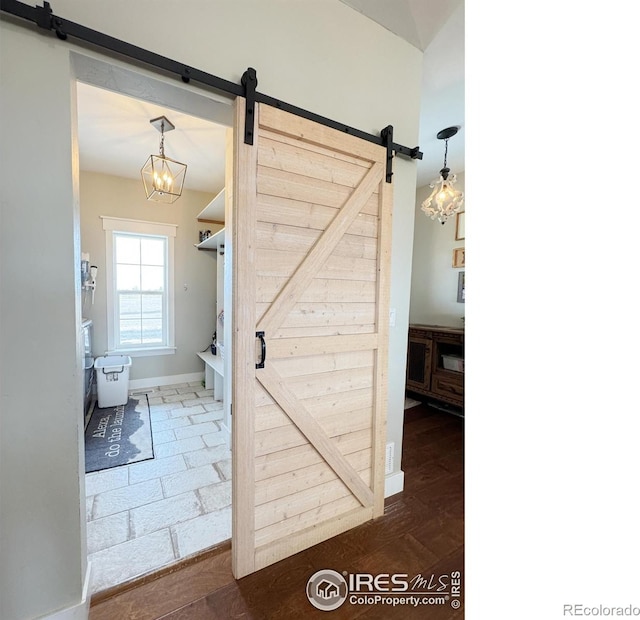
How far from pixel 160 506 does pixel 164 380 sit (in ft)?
8.95

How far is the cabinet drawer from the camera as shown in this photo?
3252 mm

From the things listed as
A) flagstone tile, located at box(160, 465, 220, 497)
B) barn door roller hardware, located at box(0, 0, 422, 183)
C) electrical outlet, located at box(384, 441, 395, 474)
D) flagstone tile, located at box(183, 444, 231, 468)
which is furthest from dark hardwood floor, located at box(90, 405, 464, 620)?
barn door roller hardware, located at box(0, 0, 422, 183)

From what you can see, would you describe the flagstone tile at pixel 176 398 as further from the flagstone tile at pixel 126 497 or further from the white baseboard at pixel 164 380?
the flagstone tile at pixel 126 497

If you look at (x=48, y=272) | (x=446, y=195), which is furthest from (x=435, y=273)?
(x=48, y=272)

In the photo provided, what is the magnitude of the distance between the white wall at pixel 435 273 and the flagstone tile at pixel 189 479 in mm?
3254

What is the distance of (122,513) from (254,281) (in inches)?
70.0

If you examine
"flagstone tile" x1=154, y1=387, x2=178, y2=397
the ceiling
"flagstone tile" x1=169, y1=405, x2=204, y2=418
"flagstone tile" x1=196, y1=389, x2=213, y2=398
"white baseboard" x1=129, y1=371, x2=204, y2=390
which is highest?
the ceiling

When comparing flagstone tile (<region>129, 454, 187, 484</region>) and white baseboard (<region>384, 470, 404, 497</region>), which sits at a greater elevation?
white baseboard (<region>384, 470, 404, 497</region>)

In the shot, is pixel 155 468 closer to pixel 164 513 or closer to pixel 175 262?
pixel 164 513

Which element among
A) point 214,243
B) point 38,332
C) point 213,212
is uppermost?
point 213,212

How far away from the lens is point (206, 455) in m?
2.55

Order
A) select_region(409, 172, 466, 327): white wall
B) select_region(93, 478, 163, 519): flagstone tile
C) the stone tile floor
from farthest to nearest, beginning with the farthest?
select_region(409, 172, 466, 327): white wall, select_region(93, 478, 163, 519): flagstone tile, the stone tile floor

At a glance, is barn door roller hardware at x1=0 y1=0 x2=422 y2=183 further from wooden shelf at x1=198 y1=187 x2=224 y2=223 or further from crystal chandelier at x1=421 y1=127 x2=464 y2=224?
wooden shelf at x1=198 y1=187 x2=224 y2=223
